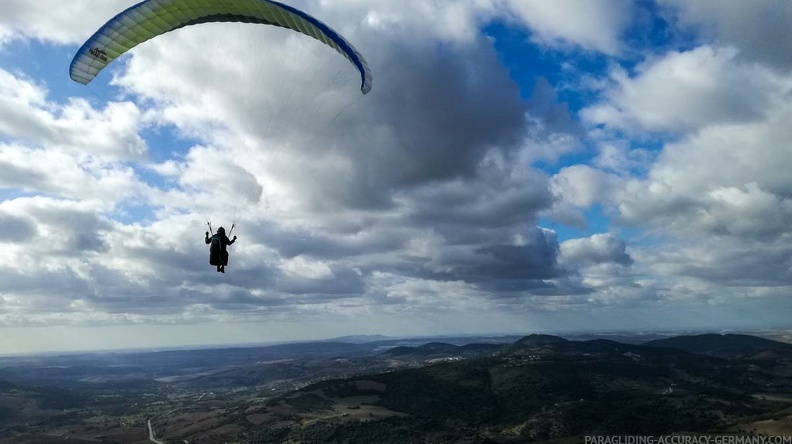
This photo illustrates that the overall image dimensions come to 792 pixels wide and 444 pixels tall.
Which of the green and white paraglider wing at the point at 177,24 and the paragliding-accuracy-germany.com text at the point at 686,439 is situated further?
the paragliding-accuracy-germany.com text at the point at 686,439

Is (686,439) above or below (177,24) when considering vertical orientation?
below

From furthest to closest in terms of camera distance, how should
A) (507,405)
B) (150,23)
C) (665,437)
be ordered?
(507,405), (665,437), (150,23)

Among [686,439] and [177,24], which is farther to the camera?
[686,439]

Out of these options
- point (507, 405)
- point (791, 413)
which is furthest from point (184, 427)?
point (791, 413)

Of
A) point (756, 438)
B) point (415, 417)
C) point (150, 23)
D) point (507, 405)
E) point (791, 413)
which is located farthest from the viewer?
point (507, 405)

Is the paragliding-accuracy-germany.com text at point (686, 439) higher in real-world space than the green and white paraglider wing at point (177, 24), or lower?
lower

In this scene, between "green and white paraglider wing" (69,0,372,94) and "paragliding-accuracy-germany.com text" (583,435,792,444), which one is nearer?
"green and white paraglider wing" (69,0,372,94)

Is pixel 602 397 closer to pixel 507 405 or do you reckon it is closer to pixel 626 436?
pixel 507 405

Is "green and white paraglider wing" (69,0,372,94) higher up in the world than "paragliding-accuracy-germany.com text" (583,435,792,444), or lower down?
higher up
